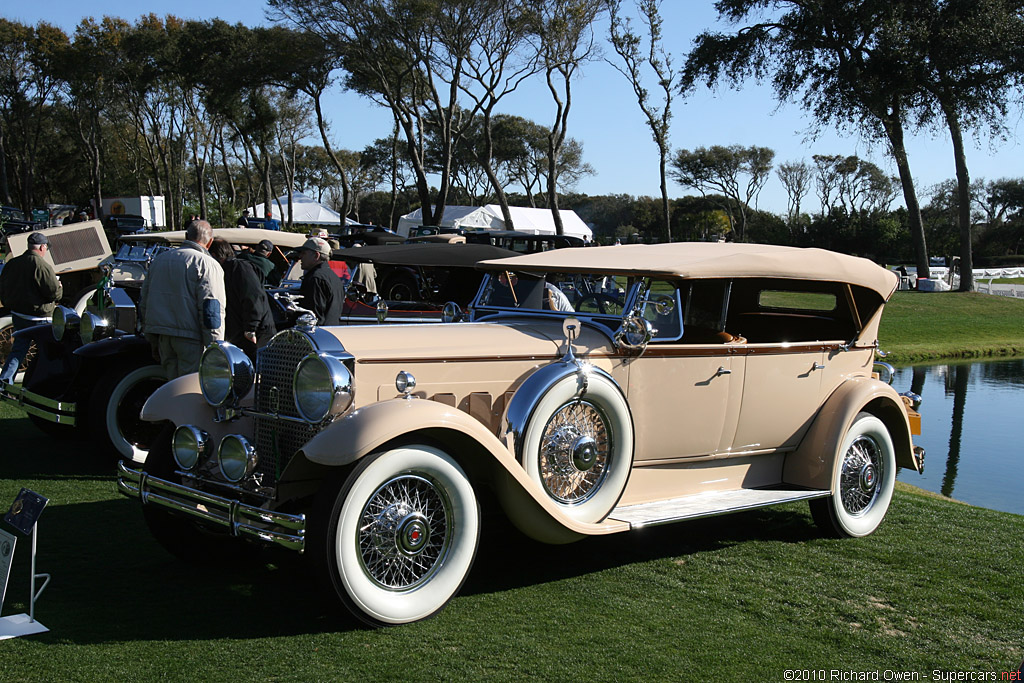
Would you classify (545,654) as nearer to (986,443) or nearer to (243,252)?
(243,252)

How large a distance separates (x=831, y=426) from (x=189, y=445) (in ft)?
12.0

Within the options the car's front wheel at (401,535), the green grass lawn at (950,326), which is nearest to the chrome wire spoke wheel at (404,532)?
the car's front wheel at (401,535)

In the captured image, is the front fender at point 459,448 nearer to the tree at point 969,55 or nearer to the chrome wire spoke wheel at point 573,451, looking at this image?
the chrome wire spoke wheel at point 573,451

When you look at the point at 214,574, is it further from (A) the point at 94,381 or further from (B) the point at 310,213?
(B) the point at 310,213

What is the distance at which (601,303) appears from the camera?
5105 millimetres

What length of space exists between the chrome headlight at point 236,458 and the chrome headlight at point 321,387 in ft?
0.92

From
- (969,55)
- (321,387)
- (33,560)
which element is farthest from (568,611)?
(969,55)

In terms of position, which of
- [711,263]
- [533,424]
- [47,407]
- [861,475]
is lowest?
[861,475]

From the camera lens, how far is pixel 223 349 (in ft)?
14.3

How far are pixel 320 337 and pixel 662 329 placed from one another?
1944 mm

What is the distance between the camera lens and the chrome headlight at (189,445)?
162 inches

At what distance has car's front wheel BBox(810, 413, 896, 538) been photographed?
536cm

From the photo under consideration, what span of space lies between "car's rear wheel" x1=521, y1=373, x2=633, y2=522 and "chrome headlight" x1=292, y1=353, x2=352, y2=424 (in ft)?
2.98

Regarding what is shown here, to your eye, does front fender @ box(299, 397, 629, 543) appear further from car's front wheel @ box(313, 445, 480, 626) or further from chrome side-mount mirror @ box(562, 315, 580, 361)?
chrome side-mount mirror @ box(562, 315, 580, 361)
